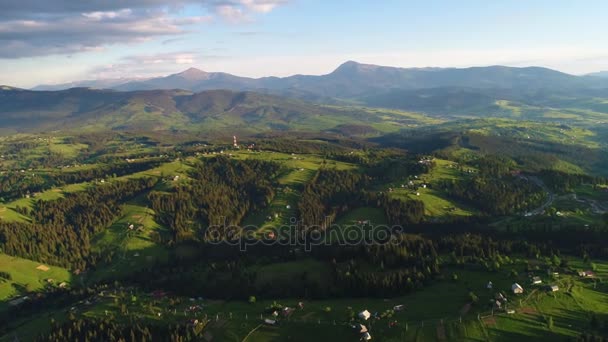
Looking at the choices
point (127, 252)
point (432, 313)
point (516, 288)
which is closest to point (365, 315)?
point (432, 313)

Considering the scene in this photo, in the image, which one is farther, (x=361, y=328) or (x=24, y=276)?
(x=24, y=276)

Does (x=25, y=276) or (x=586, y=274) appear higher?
(x=586, y=274)

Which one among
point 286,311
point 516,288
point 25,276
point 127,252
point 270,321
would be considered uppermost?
point 516,288

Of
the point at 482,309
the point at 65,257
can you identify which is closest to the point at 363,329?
the point at 482,309

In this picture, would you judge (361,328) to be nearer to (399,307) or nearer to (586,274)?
(399,307)

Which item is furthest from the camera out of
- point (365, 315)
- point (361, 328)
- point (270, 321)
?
point (270, 321)

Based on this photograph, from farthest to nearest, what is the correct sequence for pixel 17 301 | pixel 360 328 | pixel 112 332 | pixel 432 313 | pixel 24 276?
pixel 24 276 < pixel 17 301 < pixel 112 332 < pixel 432 313 < pixel 360 328

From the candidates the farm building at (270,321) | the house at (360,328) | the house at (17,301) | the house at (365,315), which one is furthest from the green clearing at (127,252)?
the house at (360,328)

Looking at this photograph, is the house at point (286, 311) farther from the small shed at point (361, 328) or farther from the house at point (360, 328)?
the small shed at point (361, 328)
